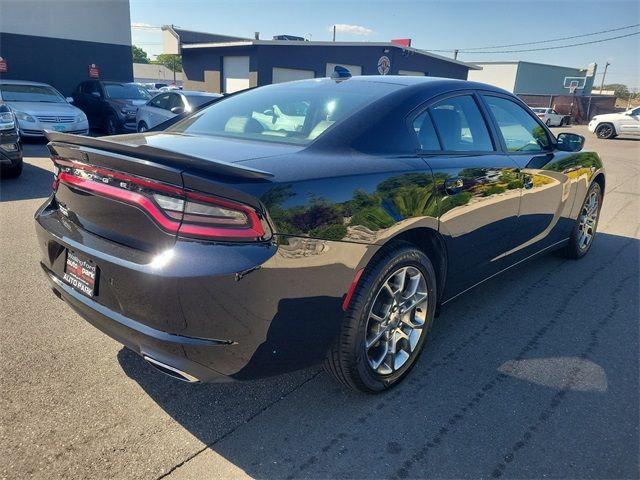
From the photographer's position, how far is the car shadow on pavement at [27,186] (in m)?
6.23

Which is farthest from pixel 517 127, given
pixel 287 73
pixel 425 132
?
pixel 287 73

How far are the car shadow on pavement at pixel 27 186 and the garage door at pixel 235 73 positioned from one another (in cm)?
1624

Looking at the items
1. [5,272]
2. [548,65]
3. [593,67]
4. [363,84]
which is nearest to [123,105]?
[5,272]

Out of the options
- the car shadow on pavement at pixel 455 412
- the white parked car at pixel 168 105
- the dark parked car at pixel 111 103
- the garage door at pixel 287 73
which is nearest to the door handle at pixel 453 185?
the car shadow on pavement at pixel 455 412

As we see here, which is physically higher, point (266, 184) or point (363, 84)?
point (363, 84)

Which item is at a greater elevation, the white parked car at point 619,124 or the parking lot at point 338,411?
the white parked car at point 619,124

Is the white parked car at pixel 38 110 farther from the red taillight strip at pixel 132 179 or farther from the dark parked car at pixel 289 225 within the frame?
the red taillight strip at pixel 132 179

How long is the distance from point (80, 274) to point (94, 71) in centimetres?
1940

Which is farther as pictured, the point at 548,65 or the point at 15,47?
the point at 548,65

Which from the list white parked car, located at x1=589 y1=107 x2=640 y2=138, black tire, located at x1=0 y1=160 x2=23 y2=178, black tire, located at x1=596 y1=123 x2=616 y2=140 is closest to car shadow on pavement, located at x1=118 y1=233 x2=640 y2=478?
black tire, located at x1=0 y1=160 x2=23 y2=178

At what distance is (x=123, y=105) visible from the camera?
12.8m

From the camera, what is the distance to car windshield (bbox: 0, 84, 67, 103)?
1103 centimetres

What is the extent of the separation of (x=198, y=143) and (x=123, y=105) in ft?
38.6

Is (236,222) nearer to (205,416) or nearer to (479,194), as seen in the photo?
(205,416)
